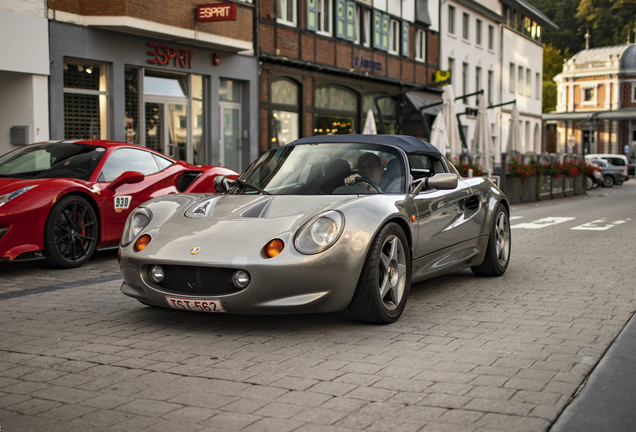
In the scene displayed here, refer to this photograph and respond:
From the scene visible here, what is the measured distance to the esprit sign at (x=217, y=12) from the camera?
18.2m

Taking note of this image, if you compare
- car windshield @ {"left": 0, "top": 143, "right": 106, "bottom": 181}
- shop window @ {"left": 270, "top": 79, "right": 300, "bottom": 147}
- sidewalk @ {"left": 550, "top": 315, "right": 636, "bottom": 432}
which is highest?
shop window @ {"left": 270, "top": 79, "right": 300, "bottom": 147}

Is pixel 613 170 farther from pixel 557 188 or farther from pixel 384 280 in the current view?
pixel 384 280

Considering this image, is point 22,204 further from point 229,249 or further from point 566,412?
point 566,412

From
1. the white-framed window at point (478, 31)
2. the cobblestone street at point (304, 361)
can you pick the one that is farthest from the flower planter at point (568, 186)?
the cobblestone street at point (304, 361)

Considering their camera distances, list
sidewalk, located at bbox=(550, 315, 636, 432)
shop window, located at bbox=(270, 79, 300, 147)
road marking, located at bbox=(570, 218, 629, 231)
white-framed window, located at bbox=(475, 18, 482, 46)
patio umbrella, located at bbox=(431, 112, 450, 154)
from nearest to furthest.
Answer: sidewalk, located at bbox=(550, 315, 636, 432), road marking, located at bbox=(570, 218, 629, 231), patio umbrella, located at bbox=(431, 112, 450, 154), shop window, located at bbox=(270, 79, 300, 147), white-framed window, located at bbox=(475, 18, 482, 46)

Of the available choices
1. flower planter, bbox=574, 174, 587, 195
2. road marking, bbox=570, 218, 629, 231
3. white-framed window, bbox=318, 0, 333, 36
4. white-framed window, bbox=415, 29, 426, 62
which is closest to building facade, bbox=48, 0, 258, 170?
white-framed window, bbox=318, 0, 333, 36

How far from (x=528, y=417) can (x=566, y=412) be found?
8.1 inches

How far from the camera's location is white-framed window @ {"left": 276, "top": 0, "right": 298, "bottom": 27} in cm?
2320

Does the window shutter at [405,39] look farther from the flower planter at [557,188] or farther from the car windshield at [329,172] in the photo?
the car windshield at [329,172]

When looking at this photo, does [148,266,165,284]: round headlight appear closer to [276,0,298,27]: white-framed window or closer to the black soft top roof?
the black soft top roof

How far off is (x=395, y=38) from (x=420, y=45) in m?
2.86

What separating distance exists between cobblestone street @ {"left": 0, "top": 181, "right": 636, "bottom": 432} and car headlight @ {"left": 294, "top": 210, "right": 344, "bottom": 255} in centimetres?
60

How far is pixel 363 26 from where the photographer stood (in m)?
28.2

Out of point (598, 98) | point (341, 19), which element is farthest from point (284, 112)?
point (598, 98)
